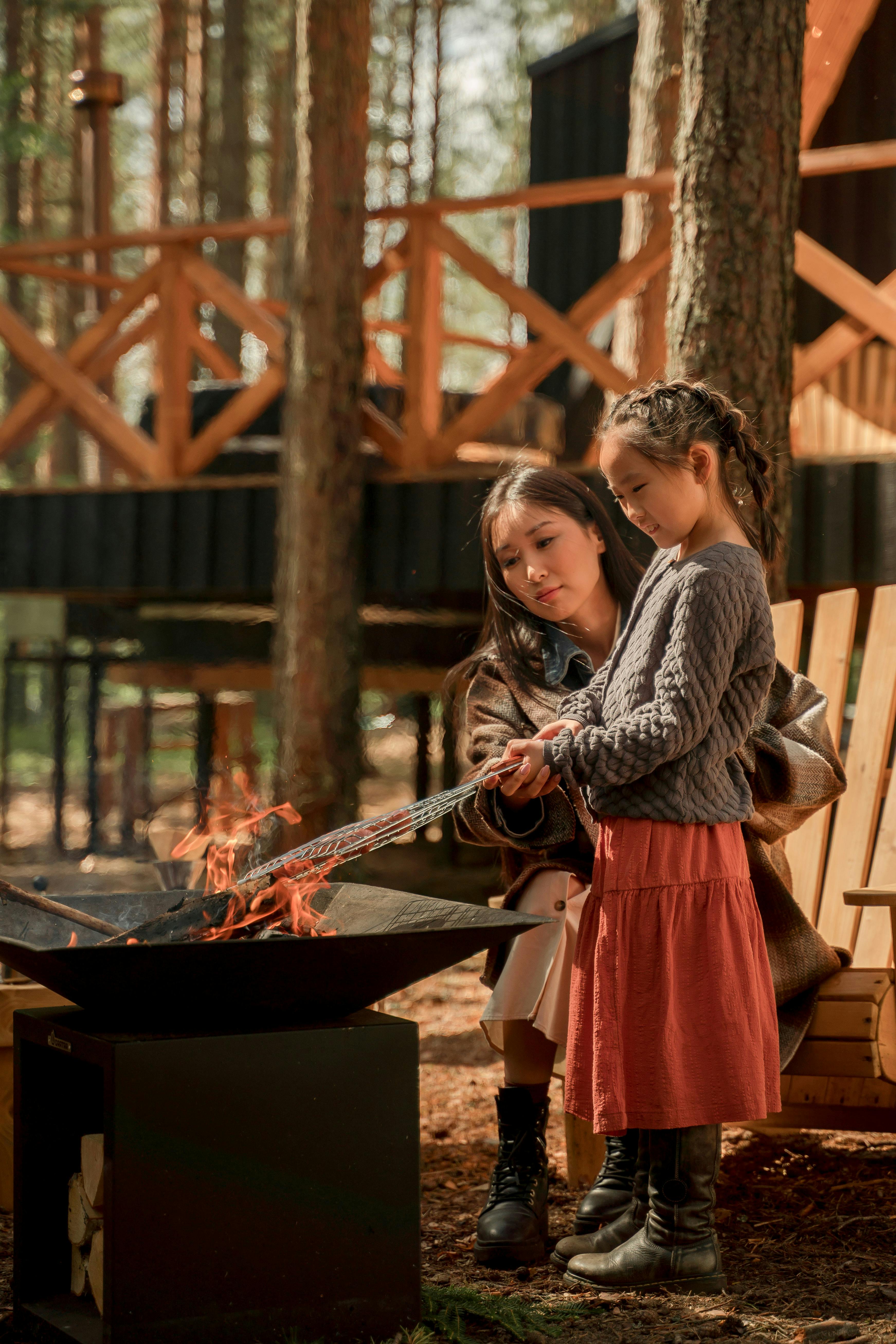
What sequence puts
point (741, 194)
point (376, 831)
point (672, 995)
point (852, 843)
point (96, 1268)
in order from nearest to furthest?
point (96, 1268) → point (672, 995) → point (376, 831) → point (852, 843) → point (741, 194)

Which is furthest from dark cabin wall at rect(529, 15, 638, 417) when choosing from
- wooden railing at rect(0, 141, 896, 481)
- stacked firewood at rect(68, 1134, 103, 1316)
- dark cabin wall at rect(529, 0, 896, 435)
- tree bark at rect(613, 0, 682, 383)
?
stacked firewood at rect(68, 1134, 103, 1316)

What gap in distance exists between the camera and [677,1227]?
7.34 feet

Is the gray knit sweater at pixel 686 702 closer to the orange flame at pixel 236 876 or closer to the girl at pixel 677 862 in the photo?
the girl at pixel 677 862

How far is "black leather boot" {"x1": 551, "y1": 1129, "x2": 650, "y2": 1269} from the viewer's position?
7.59 feet

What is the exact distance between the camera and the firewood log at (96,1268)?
2.04 meters

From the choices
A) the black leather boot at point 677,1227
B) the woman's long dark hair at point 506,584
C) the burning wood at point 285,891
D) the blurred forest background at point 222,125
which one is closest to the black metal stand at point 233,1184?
the burning wood at point 285,891

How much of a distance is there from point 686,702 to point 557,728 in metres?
0.24

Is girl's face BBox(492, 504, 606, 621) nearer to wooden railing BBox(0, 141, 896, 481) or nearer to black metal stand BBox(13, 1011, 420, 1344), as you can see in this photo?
black metal stand BBox(13, 1011, 420, 1344)

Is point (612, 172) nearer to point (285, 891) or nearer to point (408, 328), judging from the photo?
point (408, 328)

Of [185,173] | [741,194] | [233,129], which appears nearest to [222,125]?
[233,129]

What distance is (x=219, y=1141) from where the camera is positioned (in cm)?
195

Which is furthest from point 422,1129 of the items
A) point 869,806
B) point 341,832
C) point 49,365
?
point 49,365

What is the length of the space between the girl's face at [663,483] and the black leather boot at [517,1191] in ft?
3.65

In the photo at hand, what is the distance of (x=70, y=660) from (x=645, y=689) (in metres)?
6.52
